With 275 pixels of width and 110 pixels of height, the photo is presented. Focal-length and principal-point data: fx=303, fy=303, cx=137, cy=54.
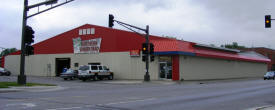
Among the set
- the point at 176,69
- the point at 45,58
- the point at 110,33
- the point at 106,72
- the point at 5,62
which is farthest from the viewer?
the point at 5,62

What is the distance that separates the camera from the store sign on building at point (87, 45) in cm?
4335

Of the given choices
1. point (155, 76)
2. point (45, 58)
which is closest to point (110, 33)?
point (155, 76)

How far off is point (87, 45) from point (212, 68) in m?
18.2

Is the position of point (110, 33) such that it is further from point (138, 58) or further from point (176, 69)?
point (176, 69)

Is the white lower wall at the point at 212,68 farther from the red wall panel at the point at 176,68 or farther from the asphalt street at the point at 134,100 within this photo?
the asphalt street at the point at 134,100

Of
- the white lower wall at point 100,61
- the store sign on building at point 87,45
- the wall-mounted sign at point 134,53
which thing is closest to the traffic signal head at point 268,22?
the white lower wall at point 100,61

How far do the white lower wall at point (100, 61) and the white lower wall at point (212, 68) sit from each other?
374 centimetres

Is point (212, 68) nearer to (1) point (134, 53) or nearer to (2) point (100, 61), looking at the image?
(1) point (134, 53)

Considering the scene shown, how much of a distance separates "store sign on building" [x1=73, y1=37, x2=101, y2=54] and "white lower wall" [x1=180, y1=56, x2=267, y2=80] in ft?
44.4

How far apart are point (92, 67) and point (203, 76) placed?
14552 millimetres

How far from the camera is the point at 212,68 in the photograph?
1645 inches

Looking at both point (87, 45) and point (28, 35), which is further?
point (87, 45)

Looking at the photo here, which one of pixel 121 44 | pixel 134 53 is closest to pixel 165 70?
pixel 134 53

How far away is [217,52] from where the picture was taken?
43.5 m
